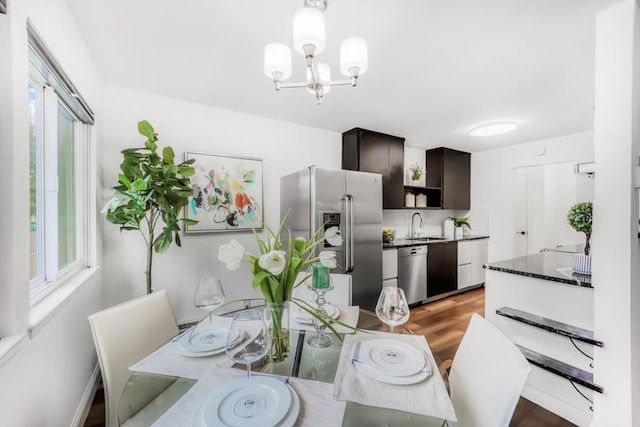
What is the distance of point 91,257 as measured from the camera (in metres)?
2.01

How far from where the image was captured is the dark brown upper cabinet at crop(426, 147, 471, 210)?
14.3 feet

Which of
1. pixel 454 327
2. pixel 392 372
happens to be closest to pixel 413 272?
pixel 454 327

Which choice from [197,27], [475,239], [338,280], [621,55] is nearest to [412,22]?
[621,55]

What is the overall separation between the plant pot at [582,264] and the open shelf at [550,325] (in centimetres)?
39

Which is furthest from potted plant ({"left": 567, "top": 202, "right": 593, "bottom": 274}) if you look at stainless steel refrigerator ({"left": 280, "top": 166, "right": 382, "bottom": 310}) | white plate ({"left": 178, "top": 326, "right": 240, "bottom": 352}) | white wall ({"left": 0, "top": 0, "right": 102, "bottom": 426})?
white wall ({"left": 0, "top": 0, "right": 102, "bottom": 426})

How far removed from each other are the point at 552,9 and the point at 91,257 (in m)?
3.36

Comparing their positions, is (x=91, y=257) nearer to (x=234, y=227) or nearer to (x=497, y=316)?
(x=234, y=227)

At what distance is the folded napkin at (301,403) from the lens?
28.8 inches

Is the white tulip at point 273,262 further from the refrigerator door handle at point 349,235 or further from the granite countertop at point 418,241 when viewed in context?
the granite countertop at point 418,241

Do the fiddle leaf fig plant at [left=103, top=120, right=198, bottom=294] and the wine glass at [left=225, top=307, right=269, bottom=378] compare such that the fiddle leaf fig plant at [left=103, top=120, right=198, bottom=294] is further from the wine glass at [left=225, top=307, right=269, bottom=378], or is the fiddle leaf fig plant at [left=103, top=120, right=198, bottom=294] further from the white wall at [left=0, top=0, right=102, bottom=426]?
the wine glass at [left=225, top=307, right=269, bottom=378]

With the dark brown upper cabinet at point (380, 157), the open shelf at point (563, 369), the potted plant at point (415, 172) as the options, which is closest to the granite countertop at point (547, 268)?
the open shelf at point (563, 369)

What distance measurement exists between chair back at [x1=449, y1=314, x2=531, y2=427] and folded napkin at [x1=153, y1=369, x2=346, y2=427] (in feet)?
1.60

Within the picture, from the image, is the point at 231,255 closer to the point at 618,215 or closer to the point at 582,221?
the point at 618,215

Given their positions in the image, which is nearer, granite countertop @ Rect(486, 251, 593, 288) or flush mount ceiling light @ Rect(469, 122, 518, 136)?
granite countertop @ Rect(486, 251, 593, 288)
